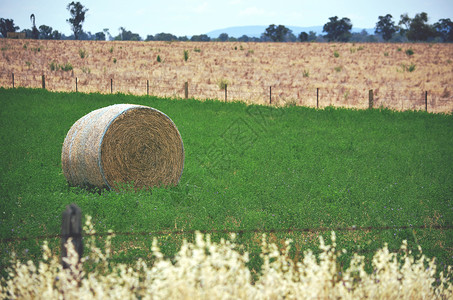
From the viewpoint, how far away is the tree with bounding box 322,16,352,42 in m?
107

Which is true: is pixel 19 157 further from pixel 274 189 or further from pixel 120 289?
pixel 120 289

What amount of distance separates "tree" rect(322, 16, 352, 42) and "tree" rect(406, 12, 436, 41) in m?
19.0

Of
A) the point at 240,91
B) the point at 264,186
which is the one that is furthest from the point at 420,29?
the point at 264,186

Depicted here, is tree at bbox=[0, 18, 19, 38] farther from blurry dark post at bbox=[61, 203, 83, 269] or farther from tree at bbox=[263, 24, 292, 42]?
blurry dark post at bbox=[61, 203, 83, 269]

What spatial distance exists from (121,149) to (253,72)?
31459mm

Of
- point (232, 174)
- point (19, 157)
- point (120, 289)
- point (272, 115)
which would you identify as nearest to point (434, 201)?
point (232, 174)

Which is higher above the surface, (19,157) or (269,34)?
(269,34)

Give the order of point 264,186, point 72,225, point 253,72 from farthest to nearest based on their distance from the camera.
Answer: point 253,72
point 264,186
point 72,225

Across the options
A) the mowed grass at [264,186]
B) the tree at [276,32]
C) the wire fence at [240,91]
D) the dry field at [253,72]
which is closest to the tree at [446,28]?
the tree at [276,32]

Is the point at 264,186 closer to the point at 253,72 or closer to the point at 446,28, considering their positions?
the point at 253,72

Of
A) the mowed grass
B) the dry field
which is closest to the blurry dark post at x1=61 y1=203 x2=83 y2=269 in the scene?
the mowed grass

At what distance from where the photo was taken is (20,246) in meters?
Answer: 7.32

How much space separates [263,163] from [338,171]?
6.81 feet

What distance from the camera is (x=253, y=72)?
133 feet
